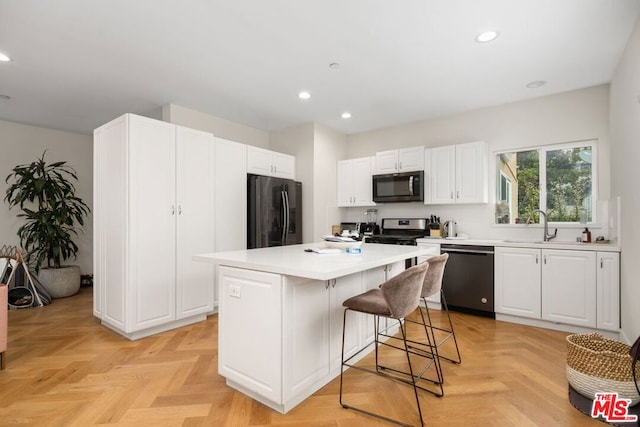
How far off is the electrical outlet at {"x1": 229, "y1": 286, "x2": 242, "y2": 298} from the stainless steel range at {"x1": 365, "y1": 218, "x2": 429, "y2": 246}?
2.84 m

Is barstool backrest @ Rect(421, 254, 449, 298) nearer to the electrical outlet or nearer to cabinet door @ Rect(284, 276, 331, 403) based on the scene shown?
cabinet door @ Rect(284, 276, 331, 403)

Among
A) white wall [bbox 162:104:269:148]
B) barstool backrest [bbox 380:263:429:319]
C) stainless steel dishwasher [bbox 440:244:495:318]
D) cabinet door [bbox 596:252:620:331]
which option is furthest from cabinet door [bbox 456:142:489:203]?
white wall [bbox 162:104:269:148]

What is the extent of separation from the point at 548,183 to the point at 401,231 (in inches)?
76.9

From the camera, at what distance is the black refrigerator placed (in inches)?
166

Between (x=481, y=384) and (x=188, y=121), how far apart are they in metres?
4.33

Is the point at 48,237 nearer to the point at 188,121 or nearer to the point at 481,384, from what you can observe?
the point at 188,121

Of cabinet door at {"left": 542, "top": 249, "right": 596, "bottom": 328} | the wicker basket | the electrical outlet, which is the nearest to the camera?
the wicker basket

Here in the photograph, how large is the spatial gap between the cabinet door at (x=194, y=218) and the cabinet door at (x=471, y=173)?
124 inches

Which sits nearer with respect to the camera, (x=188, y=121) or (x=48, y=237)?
(x=188, y=121)

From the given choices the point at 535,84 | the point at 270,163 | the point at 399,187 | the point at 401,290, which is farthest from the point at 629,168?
the point at 270,163

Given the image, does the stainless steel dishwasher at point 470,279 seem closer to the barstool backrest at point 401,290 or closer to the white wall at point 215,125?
the barstool backrest at point 401,290

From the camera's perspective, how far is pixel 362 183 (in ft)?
17.0

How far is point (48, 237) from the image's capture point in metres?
4.63

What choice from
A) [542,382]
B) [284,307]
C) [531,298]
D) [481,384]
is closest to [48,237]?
[284,307]
